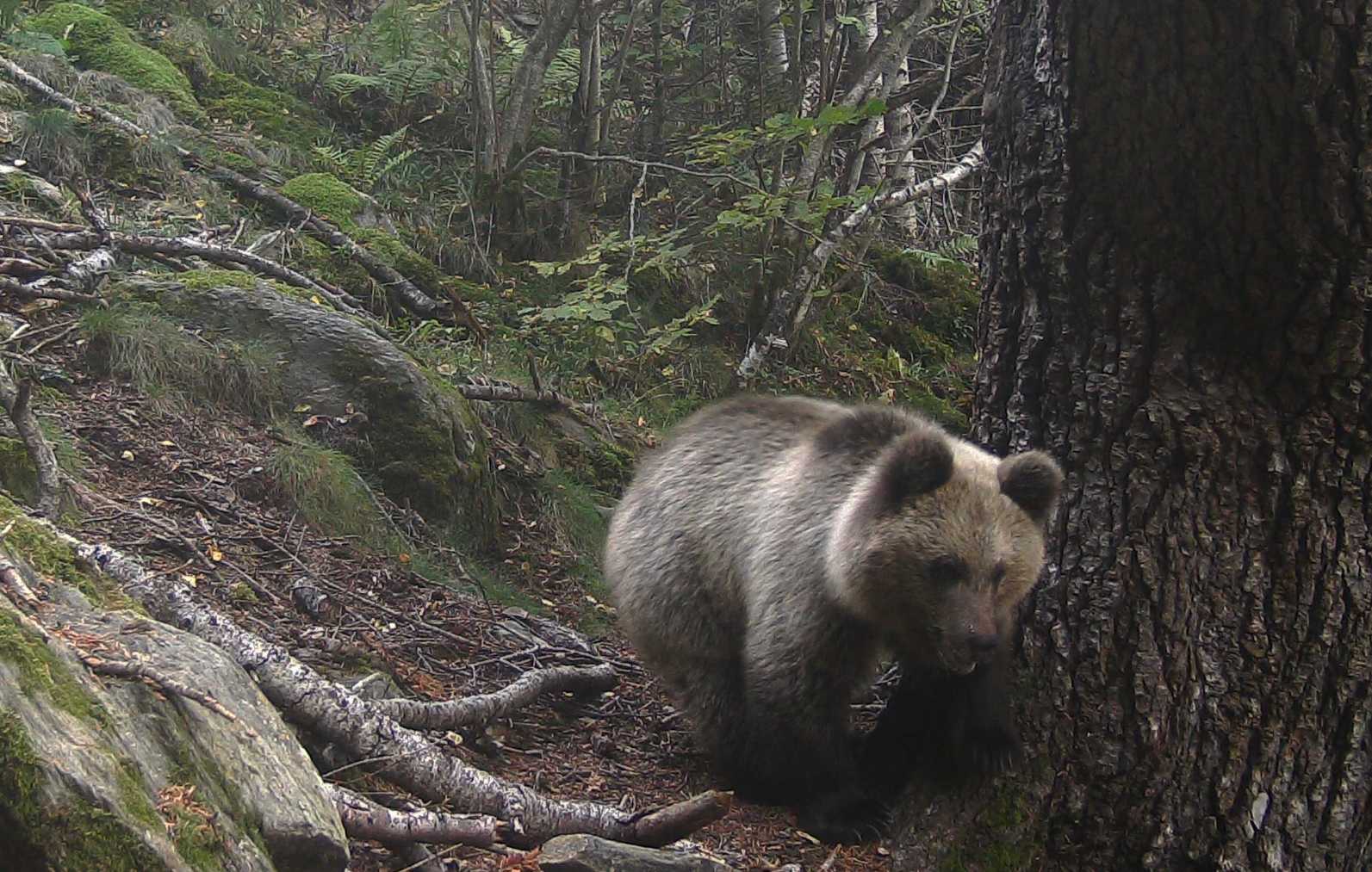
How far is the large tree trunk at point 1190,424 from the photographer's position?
3703 millimetres

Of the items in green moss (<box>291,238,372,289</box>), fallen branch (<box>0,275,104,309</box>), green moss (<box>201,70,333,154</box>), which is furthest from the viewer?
green moss (<box>201,70,333,154</box>)

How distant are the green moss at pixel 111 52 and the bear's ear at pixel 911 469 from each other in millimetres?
7710

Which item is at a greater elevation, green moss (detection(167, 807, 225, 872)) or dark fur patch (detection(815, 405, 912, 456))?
dark fur patch (detection(815, 405, 912, 456))

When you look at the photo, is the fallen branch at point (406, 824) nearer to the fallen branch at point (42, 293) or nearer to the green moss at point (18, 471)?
the green moss at point (18, 471)

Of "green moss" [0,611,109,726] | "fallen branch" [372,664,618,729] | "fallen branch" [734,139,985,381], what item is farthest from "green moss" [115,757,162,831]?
"fallen branch" [734,139,985,381]

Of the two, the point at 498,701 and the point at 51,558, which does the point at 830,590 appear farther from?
the point at 51,558

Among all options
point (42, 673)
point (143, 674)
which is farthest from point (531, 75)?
point (42, 673)

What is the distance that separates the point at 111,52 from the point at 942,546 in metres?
8.65

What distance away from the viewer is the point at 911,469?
175 inches

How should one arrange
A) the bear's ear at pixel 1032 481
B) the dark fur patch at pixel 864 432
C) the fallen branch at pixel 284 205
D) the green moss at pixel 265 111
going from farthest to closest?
the green moss at pixel 265 111 → the fallen branch at pixel 284 205 → the dark fur patch at pixel 864 432 → the bear's ear at pixel 1032 481

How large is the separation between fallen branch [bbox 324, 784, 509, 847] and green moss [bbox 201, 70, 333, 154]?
823 centimetres

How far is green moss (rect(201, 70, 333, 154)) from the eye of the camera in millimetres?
10672

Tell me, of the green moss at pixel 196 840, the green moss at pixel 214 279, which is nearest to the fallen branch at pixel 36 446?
the green moss at pixel 214 279

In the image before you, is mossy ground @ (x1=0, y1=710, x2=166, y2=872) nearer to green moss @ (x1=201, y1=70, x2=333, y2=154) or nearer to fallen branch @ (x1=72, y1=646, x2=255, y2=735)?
fallen branch @ (x1=72, y1=646, x2=255, y2=735)
